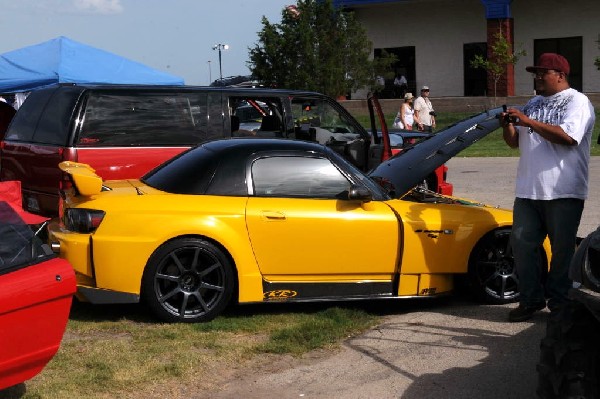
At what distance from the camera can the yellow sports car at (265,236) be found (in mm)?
6391

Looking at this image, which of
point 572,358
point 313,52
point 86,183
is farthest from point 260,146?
point 313,52

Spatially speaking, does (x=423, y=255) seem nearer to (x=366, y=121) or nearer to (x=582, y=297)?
(x=582, y=297)

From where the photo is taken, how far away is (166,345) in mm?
5961

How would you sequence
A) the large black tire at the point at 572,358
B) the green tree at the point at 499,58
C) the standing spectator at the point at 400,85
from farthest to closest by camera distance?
the standing spectator at the point at 400,85 → the green tree at the point at 499,58 → the large black tire at the point at 572,358

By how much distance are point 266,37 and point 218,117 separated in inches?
655

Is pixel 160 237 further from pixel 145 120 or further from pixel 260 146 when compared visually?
pixel 145 120

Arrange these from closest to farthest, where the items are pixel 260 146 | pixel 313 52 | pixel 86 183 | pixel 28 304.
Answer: pixel 28 304, pixel 86 183, pixel 260 146, pixel 313 52

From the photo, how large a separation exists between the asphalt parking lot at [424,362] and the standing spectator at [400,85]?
3090cm

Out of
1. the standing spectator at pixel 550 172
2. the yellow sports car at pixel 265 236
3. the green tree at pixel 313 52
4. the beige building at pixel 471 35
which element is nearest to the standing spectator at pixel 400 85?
the beige building at pixel 471 35

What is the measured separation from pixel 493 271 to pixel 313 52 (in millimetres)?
20119

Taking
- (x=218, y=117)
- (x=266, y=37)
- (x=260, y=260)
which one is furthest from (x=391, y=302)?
(x=266, y=37)

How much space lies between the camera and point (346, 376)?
545 centimetres

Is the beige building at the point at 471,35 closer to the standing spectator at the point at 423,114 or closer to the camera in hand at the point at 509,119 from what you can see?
the standing spectator at the point at 423,114

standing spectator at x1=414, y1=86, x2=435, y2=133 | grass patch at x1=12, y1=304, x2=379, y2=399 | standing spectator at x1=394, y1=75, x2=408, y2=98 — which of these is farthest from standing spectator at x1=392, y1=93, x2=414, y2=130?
standing spectator at x1=394, y1=75, x2=408, y2=98
